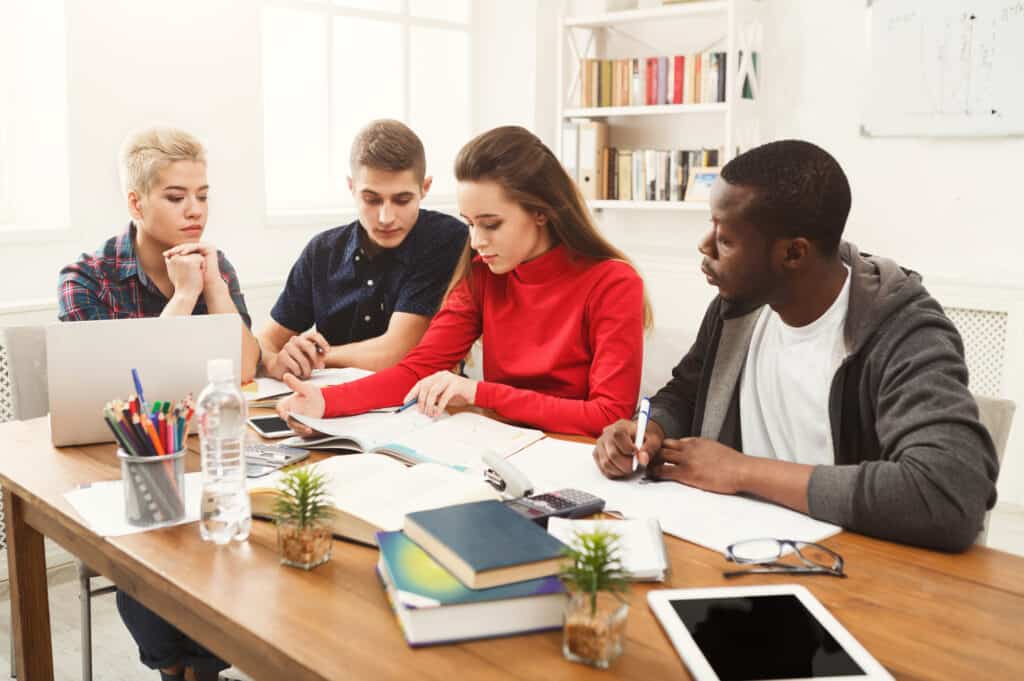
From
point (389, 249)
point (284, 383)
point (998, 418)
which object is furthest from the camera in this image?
point (389, 249)

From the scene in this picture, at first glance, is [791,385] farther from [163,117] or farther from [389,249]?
[163,117]

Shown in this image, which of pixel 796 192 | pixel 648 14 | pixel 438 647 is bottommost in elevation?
pixel 438 647

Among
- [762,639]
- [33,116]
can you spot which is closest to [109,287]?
[33,116]

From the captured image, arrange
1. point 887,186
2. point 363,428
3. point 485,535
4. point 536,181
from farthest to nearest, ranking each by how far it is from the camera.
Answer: point 887,186 → point 536,181 → point 363,428 → point 485,535

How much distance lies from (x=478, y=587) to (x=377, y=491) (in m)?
0.35

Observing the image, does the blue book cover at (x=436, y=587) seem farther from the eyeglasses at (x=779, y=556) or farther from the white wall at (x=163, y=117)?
the white wall at (x=163, y=117)

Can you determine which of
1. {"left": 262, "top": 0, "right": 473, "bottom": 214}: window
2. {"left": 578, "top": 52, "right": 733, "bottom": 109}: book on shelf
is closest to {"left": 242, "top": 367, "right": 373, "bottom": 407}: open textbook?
{"left": 262, "top": 0, "right": 473, "bottom": 214}: window

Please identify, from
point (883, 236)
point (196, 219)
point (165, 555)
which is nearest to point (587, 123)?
point (883, 236)

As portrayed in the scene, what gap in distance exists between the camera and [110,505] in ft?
4.19

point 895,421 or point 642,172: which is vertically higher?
point 642,172

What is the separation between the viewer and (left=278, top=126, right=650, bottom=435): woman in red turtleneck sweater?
1.74 m

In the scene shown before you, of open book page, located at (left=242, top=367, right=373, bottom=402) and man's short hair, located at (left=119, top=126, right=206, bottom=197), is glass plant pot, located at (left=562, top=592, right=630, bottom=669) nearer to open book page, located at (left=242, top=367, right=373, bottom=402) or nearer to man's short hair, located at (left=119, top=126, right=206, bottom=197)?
open book page, located at (left=242, top=367, right=373, bottom=402)

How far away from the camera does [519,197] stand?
1877 mm

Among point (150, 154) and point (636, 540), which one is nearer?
point (636, 540)
